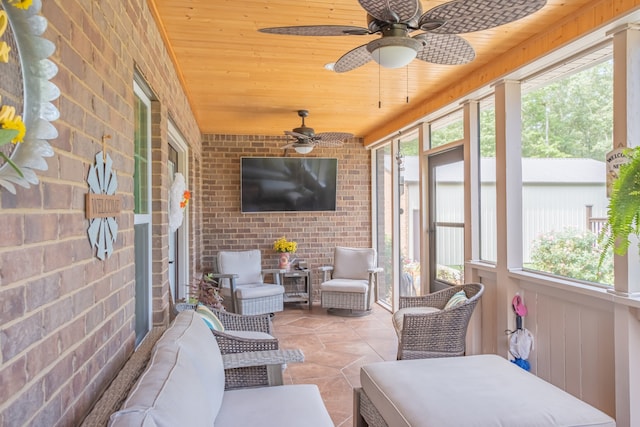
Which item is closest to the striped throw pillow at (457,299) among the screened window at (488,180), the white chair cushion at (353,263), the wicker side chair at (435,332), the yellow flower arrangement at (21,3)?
the wicker side chair at (435,332)

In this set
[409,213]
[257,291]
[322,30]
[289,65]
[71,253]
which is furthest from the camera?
[409,213]

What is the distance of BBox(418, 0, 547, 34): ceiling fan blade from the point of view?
62.7 inches

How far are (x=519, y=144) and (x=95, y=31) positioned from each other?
9.69ft

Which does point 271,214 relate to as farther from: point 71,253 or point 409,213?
point 71,253

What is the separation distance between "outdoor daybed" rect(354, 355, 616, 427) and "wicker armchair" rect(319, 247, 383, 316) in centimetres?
299

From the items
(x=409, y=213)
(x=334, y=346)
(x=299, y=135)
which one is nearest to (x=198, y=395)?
(x=334, y=346)

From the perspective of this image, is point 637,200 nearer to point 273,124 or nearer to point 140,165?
point 140,165

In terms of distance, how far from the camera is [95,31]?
4.59ft

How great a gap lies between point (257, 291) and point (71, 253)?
3923mm

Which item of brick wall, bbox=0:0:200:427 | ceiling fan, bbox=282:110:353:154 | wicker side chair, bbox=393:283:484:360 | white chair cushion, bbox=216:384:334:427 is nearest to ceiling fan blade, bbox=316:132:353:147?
ceiling fan, bbox=282:110:353:154

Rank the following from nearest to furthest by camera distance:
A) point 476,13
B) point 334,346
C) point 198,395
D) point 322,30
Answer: point 198,395 → point 476,13 → point 322,30 → point 334,346

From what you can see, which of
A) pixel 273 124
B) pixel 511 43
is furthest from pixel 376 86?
pixel 273 124

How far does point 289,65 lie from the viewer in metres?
3.26

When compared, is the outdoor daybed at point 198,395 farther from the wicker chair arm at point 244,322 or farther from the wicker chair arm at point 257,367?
the wicker chair arm at point 244,322
